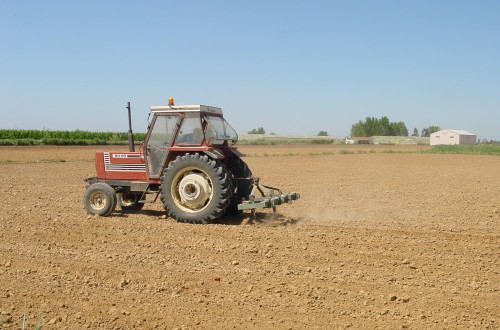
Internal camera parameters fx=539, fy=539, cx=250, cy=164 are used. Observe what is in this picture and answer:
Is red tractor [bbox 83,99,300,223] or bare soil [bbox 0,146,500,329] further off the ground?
red tractor [bbox 83,99,300,223]

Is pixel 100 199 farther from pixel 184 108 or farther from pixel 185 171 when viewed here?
pixel 184 108

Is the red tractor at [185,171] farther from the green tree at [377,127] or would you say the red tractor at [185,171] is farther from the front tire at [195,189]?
the green tree at [377,127]

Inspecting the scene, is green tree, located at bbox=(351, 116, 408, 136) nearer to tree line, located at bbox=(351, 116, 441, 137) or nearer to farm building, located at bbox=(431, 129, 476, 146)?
tree line, located at bbox=(351, 116, 441, 137)

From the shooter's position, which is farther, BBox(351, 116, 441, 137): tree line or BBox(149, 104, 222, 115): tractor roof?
BBox(351, 116, 441, 137): tree line

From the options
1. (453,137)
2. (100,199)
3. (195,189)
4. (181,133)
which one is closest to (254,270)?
(195,189)

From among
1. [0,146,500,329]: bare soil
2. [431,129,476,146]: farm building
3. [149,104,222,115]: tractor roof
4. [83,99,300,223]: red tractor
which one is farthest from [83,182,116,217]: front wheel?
[431,129,476,146]: farm building

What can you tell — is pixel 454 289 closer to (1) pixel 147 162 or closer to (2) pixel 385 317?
(2) pixel 385 317

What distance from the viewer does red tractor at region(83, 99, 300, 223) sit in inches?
342

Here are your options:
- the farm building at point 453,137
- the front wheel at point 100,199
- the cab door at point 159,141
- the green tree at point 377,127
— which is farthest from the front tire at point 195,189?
the green tree at point 377,127

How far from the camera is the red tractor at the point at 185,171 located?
868cm

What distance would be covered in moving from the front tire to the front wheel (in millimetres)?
1116

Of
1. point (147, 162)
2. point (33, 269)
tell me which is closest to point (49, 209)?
point (147, 162)

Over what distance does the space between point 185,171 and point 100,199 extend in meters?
1.91

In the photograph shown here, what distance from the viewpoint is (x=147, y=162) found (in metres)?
9.45
